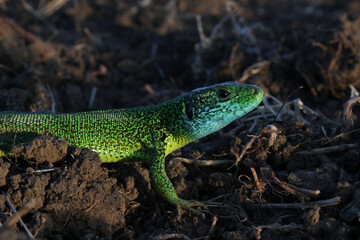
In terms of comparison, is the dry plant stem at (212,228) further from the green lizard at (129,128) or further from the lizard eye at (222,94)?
the lizard eye at (222,94)

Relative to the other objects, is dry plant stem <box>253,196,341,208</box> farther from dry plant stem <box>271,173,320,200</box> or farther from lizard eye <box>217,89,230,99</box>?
lizard eye <box>217,89,230,99</box>

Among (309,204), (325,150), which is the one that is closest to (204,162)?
(309,204)

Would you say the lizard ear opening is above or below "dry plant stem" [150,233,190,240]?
above

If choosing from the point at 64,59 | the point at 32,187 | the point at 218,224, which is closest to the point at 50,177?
the point at 32,187

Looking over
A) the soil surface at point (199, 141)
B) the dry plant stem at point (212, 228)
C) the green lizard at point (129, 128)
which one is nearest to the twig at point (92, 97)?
the soil surface at point (199, 141)

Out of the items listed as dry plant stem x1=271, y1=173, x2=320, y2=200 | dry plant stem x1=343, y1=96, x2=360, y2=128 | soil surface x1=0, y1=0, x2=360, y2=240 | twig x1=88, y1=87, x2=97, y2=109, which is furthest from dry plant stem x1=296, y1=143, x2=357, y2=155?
twig x1=88, y1=87, x2=97, y2=109

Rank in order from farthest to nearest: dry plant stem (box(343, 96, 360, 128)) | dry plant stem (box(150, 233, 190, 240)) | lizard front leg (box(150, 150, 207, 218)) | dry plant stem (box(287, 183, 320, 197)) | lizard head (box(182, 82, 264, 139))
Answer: dry plant stem (box(343, 96, 360, 128))
lizard head (box(182, 82, 264, 139))
lizard front leg (box(150, 150, 207, 218))
dry plant stem (box(287, 183, 320, 197))
dry plant stem (box(150, 233, 190, 240))
